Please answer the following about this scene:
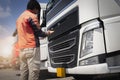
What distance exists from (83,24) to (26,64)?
126 centimetres

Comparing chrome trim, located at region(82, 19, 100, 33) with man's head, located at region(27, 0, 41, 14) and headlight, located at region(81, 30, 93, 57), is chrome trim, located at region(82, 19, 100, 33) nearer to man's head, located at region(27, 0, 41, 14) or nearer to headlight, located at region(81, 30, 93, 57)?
headlight, located at region(81, 30, 93, 57)

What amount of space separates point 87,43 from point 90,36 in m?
0.14

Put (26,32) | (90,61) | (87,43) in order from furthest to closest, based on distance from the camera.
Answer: (26,32)
(87,43)
(90,61)

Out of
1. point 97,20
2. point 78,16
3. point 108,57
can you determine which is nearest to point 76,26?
point 78,16

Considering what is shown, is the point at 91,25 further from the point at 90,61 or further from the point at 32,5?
the point at 32,5

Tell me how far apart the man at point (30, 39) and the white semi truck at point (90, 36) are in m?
0.58

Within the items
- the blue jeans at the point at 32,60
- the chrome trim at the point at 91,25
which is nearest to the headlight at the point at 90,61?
the chrome trim at the point at 91,25

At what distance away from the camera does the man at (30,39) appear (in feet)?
15.8

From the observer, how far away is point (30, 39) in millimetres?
4840

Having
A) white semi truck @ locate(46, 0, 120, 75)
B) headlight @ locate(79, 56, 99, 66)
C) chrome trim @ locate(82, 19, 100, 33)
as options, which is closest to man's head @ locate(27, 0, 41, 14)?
white semi truck @ locate(46, 0, 120, 75)

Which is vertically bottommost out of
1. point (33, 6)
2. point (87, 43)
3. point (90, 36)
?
point (87, 43)

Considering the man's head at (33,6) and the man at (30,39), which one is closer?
the man at (30,39)

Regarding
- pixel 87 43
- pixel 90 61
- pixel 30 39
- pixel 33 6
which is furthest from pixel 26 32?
pixel 90 61

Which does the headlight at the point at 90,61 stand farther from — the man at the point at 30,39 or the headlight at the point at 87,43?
the man at the point at 30,39
